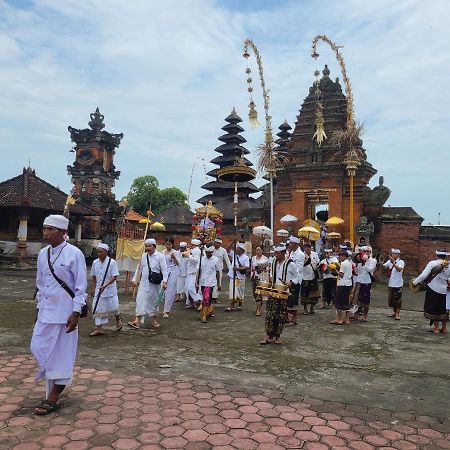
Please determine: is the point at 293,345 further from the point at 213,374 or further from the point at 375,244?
the point at 375,244

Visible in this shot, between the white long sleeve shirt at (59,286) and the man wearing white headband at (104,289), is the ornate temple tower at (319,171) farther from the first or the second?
the white long sleeve shirt at (59,286)

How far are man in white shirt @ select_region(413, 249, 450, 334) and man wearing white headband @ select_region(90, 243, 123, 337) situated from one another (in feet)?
20.2

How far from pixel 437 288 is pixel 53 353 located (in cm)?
751

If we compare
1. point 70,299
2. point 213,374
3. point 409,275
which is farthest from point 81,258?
point 409,275

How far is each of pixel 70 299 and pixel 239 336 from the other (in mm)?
3974

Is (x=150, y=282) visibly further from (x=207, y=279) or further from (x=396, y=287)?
(x=396, y=287)

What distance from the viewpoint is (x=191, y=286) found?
10695mm

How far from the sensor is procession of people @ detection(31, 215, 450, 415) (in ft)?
14.4

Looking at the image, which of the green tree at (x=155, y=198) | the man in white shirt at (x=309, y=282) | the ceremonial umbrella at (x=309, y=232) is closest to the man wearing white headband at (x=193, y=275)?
the man in white shirt at (x=309, y=282)

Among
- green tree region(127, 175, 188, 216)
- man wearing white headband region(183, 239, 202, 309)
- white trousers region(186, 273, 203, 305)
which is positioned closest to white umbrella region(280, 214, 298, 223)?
man wearing white headband region(183, 239, 202, 309)

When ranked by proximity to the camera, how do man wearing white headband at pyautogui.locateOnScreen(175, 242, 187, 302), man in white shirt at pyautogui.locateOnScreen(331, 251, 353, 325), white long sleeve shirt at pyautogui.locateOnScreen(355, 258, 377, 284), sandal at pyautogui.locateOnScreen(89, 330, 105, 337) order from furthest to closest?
man wearing white headband at pyautogui.locateOnScreen(175, 242, 187, 302), white long sleeve shirt at pyautogui.locateOnScreen(355, 258, 377, 284), man in white shirt at pyautogui.locateOnScreen(331, 251, 353, 325), sandal at pyautogui.locateOnScreen(89, 330, 105, 337)

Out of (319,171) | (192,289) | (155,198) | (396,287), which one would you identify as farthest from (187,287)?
(155,198)

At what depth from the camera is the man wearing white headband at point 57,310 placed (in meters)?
4.29

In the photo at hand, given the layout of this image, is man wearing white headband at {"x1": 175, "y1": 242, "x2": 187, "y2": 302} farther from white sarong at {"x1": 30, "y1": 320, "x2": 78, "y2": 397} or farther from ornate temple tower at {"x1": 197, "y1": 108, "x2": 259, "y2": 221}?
ornate temple tower at {"x1": 197, "y1": 108, "x2": 259, "y2": 221}
